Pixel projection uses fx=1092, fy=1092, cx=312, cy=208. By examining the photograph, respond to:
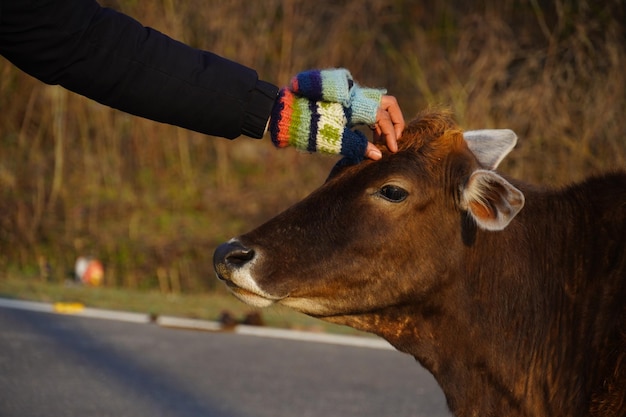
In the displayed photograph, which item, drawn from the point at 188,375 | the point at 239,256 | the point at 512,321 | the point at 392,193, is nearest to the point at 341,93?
the point at 392,193

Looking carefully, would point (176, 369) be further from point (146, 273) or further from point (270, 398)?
point (146, 273)

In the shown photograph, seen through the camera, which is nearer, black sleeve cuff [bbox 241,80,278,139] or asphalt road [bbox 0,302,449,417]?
black sleeve cuff [bbox 241,80,278,139]

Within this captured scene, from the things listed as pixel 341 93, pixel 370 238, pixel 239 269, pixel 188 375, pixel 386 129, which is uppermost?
pixel 341 93

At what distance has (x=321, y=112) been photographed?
3.92 meters

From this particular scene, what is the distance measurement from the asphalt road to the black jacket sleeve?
295cm

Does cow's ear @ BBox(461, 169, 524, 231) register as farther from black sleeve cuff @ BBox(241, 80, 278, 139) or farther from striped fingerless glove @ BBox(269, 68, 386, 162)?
black sleeve cuff @ BBox(241, 80, 278, 139)

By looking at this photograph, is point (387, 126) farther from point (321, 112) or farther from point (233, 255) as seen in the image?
point (233, 255)

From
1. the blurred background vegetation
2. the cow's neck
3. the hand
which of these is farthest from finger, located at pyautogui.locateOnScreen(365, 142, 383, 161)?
the blurred background vegetation

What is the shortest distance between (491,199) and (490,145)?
0.37m

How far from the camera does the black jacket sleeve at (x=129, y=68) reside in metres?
3.60

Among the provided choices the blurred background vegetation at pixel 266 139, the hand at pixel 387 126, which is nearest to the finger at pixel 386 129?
the hand at pixel 387 126

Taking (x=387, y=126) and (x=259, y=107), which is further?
(x=387, y=126)

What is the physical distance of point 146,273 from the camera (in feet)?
39.1

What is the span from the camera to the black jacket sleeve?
3.60 meters
